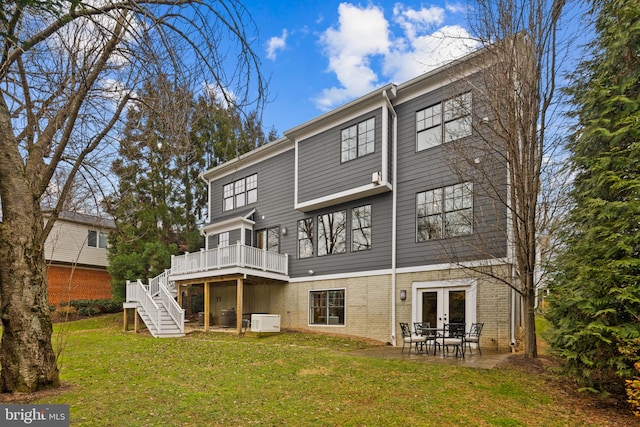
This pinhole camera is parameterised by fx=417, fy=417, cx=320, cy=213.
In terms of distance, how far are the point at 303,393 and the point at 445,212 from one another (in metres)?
7.89

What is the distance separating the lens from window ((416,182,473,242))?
39.3ft

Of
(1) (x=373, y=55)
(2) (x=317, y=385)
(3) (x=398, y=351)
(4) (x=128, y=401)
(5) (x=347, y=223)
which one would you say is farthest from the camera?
(5) (x=347, y=223)

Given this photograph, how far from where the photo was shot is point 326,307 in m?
15.6

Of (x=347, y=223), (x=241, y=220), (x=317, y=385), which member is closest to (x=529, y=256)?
(x=317, y=385)

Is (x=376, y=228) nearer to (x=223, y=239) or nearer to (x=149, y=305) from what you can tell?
(x=223, y=239)

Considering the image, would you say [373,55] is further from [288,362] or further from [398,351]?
[398,351]

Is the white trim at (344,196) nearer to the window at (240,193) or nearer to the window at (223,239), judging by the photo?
the window at (240,193)

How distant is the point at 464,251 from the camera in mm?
11727

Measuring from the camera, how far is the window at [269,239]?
703 inches

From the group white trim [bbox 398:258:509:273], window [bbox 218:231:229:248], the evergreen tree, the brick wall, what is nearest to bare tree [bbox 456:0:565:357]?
the evergreen tree

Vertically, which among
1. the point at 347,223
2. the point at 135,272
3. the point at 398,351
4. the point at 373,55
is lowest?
the point at 398,351

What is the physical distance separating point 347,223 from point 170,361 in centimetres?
815

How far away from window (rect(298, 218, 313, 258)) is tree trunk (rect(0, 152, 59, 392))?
36.7 feet

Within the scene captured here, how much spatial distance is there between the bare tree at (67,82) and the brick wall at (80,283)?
20859 millimetres
